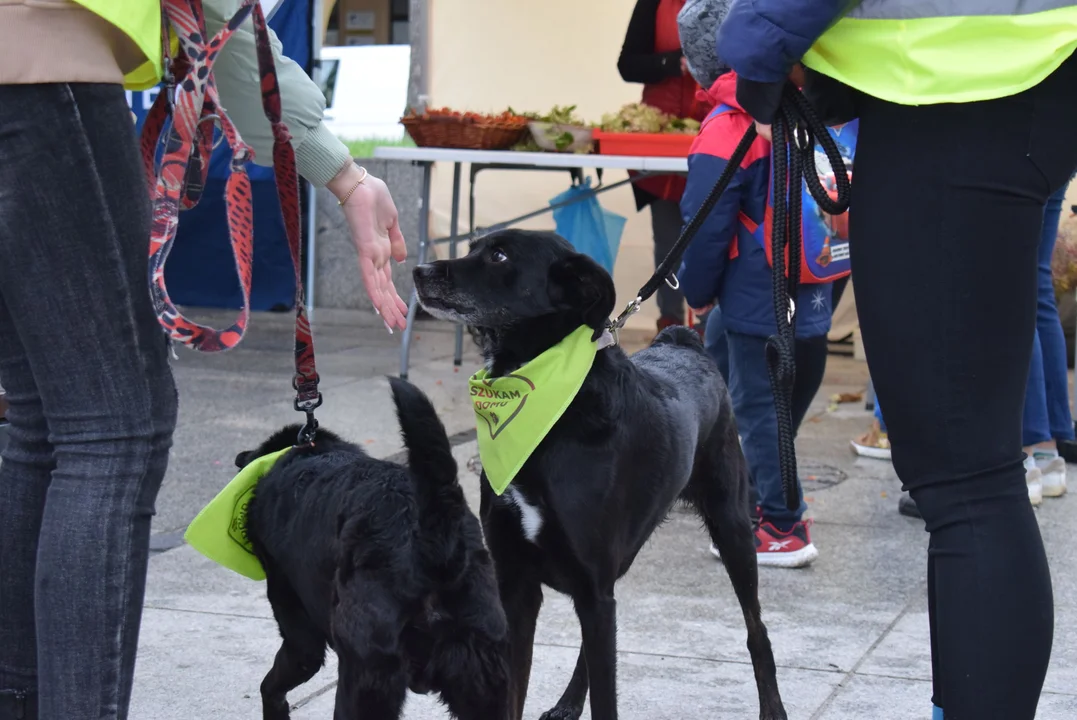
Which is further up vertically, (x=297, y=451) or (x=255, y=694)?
(x=297, y=451)

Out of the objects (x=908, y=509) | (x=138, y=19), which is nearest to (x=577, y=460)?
(x=138, y=19)

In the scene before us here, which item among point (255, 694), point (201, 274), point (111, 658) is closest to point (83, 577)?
point (111, 658)

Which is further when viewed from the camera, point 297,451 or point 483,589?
point 297,451

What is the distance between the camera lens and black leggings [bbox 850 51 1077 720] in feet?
6.88

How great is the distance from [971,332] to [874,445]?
4.24 metres

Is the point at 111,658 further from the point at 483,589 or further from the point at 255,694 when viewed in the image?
the point at 255,694

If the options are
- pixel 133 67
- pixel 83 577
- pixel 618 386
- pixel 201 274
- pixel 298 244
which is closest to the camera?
pixel 83 577

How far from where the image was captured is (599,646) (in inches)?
112

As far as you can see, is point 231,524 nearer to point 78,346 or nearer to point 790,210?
point 78,346

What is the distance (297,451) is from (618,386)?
0.76 m

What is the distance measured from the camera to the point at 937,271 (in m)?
2.14

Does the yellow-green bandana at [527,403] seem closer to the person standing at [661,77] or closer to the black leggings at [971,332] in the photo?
the black leggings at [971,332]

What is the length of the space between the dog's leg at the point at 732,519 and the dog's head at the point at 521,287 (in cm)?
64

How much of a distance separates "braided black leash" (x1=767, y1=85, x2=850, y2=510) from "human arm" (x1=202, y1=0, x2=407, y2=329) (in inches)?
30.4
